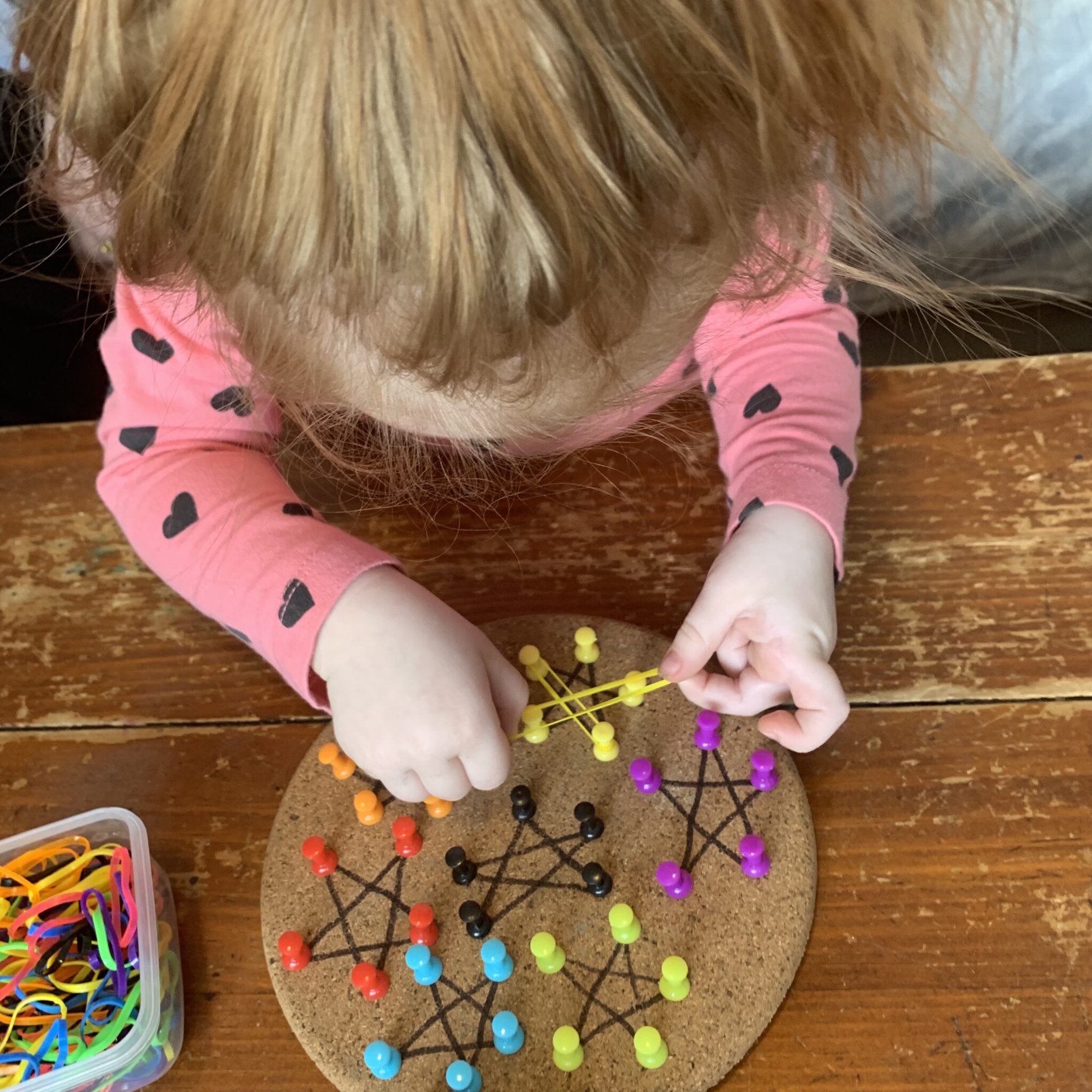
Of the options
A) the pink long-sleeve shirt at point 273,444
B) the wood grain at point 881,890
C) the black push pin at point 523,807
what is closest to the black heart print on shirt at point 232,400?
the pink long-sleeve shirt at point 273,444

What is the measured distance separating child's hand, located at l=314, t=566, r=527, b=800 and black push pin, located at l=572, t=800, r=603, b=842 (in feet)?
0.15

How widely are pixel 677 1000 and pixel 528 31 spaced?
42 cm

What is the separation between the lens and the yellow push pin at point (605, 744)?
546 mm

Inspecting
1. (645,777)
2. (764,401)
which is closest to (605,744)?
(645,777)

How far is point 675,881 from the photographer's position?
50 cm

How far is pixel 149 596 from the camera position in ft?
2.10

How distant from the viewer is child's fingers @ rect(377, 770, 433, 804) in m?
0.53

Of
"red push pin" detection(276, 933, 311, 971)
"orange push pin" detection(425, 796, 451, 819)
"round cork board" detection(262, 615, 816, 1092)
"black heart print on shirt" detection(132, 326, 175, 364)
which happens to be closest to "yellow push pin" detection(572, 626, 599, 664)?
"round cork board" detection(262, 615, 816, 1092)

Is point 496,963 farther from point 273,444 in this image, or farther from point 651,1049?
point 273,444

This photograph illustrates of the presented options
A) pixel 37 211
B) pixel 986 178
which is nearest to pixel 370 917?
pixel 37 211

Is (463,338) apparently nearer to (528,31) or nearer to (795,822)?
(528,31)

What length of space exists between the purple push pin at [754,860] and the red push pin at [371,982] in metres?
0.19

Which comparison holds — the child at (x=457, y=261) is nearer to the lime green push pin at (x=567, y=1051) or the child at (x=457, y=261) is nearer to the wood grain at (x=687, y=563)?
the wood grain at (x=687, y=563)

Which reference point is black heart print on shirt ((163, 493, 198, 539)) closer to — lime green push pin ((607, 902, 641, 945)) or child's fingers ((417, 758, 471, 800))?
child's fingers ((417, 758, 471, 800))
